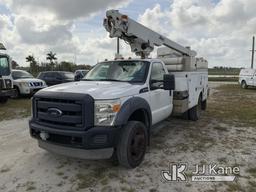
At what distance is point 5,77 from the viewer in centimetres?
1047

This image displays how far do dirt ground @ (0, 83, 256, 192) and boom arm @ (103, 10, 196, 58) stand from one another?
231 cm

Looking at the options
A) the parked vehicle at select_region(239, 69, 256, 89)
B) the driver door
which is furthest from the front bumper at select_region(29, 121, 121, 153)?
the parked vehicle at select_region(239, 69, 256, 89)

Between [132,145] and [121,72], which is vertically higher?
[121,72]

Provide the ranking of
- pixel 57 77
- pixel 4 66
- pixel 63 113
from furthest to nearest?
pixel 57 77, pixel 4 66, pixel 63 113

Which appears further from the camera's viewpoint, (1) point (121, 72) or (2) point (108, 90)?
(1) point (121, 72)

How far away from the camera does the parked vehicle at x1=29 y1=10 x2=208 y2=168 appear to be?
11.3 ft

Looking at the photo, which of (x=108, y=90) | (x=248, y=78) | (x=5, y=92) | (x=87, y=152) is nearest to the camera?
(x=87, y=152)

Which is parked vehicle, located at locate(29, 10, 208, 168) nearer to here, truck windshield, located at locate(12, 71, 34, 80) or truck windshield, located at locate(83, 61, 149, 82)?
truck windshield, located at locate(83, 61, 149, 82)

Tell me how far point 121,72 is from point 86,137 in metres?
1.90

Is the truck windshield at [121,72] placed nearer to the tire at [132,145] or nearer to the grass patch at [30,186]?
the tire at [132,145]

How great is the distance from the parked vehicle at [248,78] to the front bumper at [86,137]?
1902 cm

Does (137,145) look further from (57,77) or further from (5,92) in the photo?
(57,77)

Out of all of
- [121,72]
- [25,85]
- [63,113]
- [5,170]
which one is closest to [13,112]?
[25,85]

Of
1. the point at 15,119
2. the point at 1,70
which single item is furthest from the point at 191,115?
the point at 1,70
